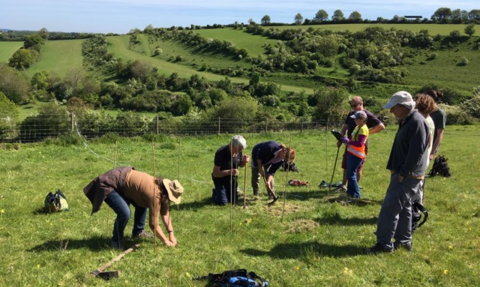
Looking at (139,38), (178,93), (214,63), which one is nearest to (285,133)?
(178,93)

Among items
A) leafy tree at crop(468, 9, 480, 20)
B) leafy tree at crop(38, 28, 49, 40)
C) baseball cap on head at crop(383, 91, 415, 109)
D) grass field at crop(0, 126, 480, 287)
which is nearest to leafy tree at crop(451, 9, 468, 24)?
leafy tree at crop(468, 9, 480, 20)

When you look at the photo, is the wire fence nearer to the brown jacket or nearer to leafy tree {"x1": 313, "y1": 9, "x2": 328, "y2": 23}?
the brown jacket

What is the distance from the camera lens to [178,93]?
63.4m

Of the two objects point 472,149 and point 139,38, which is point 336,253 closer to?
point 472,149

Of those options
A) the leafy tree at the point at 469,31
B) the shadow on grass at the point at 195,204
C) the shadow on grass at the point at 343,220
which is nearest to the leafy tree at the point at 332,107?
the shadow on grass at the point at 195,204

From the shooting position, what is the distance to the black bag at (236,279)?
4.50 m

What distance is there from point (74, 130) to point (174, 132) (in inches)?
229

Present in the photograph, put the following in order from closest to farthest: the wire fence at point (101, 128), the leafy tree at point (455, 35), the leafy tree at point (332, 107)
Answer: the wire fence at point (101, 128) → the leafy tree at point (332, 107) → the leafy tree at point (455, 35)

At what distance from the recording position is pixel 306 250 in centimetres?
573

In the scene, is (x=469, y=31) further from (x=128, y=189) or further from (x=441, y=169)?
(x=128, y=189)

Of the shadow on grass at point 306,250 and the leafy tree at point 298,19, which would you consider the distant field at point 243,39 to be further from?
the shadow on grass at point 306,250

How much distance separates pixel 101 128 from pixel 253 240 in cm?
1600

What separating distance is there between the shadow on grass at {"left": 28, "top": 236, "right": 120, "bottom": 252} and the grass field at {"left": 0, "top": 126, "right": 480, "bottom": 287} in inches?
0.6

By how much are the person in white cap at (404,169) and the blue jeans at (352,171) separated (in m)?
2.50
